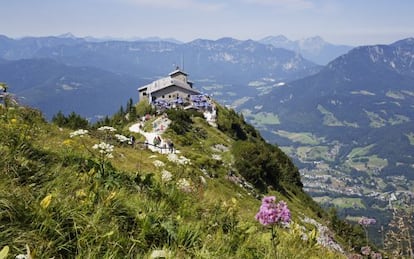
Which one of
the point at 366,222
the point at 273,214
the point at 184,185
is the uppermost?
the point at 273,214

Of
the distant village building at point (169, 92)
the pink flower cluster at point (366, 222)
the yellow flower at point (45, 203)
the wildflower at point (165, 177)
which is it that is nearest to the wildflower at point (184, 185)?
the wildflower at point (165, 177)

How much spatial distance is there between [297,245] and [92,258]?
2751mm

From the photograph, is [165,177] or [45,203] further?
[165,177]

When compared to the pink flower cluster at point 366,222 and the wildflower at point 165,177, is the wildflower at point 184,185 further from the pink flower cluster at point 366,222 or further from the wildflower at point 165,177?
the pink flower cluster at point 366,222

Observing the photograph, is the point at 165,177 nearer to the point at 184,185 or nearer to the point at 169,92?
the point at 184,185

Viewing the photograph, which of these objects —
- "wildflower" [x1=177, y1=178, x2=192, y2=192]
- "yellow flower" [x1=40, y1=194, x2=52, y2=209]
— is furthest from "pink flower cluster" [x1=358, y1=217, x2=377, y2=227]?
"yellow flower" [x1=40, y1=194, x2=52, y2=209]

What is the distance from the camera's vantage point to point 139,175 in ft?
22.4

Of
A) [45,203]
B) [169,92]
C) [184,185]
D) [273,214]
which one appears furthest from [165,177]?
[169,92]

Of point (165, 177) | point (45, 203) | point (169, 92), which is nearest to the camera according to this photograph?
point (45, 203)

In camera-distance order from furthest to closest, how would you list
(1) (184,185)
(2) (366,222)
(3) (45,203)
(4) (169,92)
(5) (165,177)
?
(4) (169,92)
(5) (165,177)
(1) (184,185)
(2) (366,222)
(3) (45,203)

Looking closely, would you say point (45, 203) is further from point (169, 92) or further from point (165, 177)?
point (169, 92)

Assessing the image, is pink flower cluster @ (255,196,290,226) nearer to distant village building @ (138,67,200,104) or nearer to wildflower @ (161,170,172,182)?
wildflower @ (161,170,172,182)

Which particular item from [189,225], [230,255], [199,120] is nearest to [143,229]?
[189,225]

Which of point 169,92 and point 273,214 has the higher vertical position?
point 273,214
